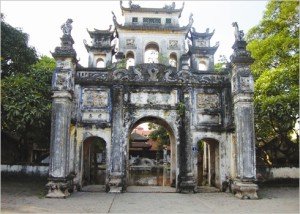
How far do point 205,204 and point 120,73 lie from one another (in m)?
6.83

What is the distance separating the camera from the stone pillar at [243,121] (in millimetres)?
12164

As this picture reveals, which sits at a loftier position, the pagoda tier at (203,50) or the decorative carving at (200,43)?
the decorative carving at (200,43)

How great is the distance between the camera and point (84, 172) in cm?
1558

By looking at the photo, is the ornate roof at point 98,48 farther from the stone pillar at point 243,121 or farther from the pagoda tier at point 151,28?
the stone pillar at point 243,121

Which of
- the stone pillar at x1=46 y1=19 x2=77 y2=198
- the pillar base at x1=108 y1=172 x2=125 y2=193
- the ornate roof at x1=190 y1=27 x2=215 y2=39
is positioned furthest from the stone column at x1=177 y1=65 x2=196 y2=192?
the ornate roof at x1=190 y1=27 x2=215 y2=39

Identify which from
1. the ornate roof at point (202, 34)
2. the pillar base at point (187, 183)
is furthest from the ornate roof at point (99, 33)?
the pillar base at point (187, 183)

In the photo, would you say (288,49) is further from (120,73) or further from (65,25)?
(65,25)

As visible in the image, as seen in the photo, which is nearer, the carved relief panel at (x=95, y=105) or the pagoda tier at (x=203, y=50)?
the carved relief panel at (x=95, y=105)

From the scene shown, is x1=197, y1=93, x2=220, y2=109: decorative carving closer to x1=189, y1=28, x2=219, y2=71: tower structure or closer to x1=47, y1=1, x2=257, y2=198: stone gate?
x1=47, y1=1, x2=257, y2=198: stone gate

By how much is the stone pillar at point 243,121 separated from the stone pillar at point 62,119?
259 inches

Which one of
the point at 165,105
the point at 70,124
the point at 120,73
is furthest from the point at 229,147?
the point at 70,124

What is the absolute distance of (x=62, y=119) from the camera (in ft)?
40.8

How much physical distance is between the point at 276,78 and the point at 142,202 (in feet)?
27.2

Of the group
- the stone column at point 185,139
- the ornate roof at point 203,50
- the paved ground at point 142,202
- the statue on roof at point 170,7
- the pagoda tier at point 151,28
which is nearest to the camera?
the paved ground at point 142,202
